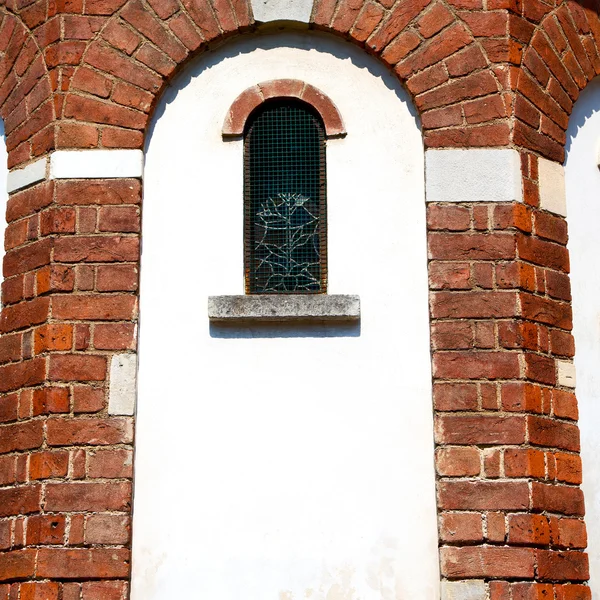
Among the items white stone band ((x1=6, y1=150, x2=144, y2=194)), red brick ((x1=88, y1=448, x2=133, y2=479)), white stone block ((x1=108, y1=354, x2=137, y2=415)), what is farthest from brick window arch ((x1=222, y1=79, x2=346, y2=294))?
red brick ((x1=88, y1=448, x2=133, y2=479))

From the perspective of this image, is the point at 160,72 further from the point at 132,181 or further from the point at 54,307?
the point at 54,307

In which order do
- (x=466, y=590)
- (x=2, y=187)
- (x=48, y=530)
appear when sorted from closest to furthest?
(x=466, y=590) → (x=48, y=530) → (x=2, y=187)

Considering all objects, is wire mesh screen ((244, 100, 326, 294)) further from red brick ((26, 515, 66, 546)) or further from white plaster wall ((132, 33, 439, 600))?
red brick ((26, 515, 66, 546))

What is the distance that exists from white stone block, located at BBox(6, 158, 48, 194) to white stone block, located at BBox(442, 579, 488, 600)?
3.29 metres

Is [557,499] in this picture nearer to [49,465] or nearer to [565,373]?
[565,373]

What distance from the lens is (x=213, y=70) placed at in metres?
7.52

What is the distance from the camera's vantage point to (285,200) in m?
7.35

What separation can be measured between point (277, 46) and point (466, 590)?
339 centimetres

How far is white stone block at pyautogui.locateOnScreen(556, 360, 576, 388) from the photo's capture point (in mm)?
7035

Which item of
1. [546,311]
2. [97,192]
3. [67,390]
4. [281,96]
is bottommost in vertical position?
[67,390]

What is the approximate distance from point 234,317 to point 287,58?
1.68 metres

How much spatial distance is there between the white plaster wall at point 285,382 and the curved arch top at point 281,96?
0.07 metres

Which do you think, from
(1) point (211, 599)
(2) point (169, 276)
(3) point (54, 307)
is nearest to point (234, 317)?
(2) point (169, 276)

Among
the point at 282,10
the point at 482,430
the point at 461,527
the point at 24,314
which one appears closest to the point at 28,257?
the point at 24,314
